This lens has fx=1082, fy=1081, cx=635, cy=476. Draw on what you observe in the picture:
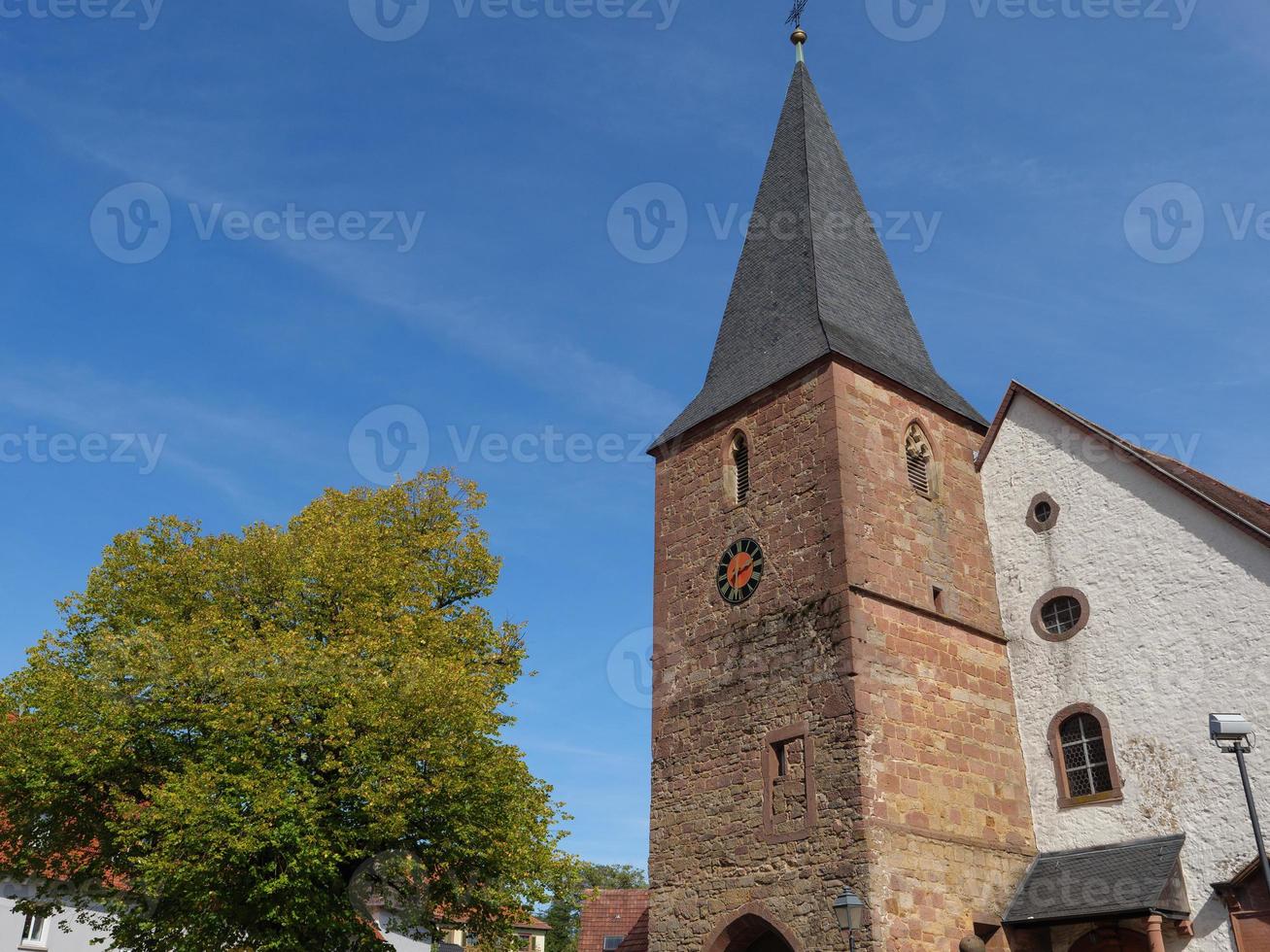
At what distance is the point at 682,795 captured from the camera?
52.9 ft

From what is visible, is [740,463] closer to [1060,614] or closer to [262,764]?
[1060,614]

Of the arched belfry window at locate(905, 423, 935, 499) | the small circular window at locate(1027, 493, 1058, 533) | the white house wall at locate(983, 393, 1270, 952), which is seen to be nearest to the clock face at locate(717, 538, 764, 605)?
the arched belfry window at locate(905, 423, 935, 499)

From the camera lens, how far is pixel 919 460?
56.5 ft

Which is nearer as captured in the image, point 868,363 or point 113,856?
Result: point 113,856

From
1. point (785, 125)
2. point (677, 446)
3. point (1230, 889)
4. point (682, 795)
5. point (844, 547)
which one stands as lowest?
point (1230, 889)

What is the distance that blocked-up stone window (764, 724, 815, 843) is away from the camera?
14031mm

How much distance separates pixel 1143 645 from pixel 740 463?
21.5 ft

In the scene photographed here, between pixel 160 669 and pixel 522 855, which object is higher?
pixel 160 669

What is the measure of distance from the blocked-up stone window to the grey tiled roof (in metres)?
2.95

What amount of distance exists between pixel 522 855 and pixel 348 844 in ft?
8.42

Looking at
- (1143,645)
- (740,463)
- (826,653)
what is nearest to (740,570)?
(740,463)

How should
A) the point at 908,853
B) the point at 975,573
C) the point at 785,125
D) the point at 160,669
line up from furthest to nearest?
the point at 785,125, the point at 975,573, the point at 160,669, the point at 908,853

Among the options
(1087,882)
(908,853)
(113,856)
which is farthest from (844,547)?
(113,856)

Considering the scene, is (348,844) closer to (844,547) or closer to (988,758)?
(844,547)
